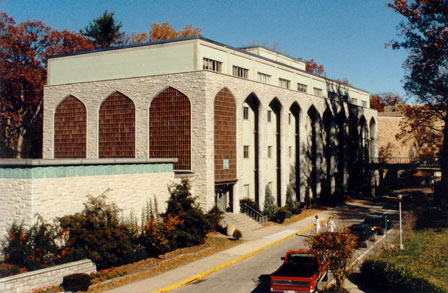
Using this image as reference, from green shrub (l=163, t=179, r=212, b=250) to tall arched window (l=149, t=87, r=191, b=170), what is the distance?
4.46 m

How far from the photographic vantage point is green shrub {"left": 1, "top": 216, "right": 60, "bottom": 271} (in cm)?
2039

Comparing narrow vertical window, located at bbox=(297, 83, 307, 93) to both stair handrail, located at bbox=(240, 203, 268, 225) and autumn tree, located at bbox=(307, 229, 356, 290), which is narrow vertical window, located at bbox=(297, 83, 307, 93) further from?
autumn tree, located at bbox=(307, 229, 356, 290)

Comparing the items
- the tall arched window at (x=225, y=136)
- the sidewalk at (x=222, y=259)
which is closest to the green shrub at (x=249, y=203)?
the sidewalk at (x=222, y=259)

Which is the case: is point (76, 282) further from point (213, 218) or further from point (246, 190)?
point (246, 190)

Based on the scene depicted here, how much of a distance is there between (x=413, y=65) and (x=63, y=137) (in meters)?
35.5

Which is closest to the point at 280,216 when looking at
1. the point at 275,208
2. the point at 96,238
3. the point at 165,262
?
the point at 275,208

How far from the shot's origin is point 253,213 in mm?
39281

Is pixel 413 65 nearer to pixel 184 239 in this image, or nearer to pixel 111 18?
pixel 184 239

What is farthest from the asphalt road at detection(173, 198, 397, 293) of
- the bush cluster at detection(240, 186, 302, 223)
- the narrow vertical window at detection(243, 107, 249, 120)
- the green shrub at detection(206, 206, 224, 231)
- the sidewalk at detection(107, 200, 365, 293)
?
the narrow vertical window at detection(243, 107, 249, 120)

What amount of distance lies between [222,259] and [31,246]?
35.6 feet

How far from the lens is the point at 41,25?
5169 cm

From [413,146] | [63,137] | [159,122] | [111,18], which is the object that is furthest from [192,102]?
[413,146]

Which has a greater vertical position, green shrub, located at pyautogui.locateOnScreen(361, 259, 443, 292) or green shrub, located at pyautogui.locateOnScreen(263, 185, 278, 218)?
green shrub, located at pyautogui.locateOnScreen(263, 185, 278, 218)

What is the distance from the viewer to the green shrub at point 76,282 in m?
19.6
